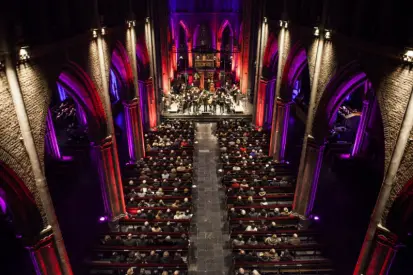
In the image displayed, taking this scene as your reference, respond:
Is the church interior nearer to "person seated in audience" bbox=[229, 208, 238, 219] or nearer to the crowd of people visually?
"person seated in audience" bbox=[229, 208, 238, 219]

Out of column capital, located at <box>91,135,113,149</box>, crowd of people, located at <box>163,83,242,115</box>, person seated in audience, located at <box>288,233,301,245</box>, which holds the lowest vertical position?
person seated in audience, located at <box>288,233,301,245</box>

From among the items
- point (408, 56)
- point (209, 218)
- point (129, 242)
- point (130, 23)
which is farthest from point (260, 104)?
point (408, 56)

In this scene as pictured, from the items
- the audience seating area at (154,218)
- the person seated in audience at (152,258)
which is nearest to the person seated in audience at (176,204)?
the audience seating area at (154,218)

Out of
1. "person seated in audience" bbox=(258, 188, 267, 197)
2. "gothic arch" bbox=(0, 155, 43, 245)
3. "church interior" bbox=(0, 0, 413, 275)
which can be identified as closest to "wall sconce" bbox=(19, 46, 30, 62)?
"church interior" bbox=(0, 0, 413, 275)

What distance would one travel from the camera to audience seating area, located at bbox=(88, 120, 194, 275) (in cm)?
1138

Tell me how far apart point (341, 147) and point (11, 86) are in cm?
1983

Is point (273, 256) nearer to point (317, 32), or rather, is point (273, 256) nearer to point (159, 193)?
point (159, 193)

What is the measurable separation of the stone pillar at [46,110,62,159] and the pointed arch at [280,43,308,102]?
14.2 m

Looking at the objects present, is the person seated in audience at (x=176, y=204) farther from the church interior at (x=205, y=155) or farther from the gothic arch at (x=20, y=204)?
the gothic arch at (x=20, y=204)

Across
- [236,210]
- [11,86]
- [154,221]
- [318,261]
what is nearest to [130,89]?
[154,221]

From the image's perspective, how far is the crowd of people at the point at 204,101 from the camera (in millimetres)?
27469

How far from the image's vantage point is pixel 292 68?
656 inches

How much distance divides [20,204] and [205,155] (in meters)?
14.2

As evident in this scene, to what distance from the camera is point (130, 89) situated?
18531 mm
